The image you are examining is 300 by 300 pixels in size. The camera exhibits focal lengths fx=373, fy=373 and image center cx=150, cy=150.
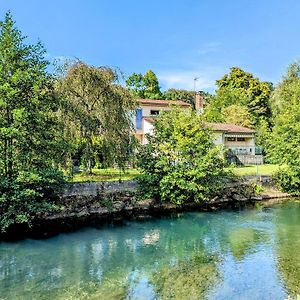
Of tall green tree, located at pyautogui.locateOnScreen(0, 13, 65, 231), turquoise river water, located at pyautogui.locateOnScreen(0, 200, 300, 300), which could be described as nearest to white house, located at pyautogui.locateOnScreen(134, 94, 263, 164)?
turquoise river water, located at pyautogui.locateOnScreen(0, 200, 300, 300)

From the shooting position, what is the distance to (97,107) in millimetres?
21781

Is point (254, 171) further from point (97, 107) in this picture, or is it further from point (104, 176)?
point (97, 107)

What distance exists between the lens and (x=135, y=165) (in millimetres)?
22141

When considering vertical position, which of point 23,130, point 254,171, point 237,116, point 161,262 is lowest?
point 161,262

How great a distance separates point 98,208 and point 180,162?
17.9 ft

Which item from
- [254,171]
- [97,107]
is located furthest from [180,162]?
[254,171]

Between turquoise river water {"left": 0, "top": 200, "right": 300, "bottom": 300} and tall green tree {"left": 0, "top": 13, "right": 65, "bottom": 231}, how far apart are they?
1.86 m

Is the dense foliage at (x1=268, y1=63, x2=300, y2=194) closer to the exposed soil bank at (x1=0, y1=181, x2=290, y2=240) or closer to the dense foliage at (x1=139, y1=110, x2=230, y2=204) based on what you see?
the exposed soil bank at (x1=0, y1=181, x2=290, y2=240)

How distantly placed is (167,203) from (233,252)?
857 cm

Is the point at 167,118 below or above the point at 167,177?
above

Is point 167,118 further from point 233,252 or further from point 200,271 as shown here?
point 200,271

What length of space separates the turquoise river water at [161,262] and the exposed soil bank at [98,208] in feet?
3.99

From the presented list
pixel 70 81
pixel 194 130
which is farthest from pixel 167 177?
pixel 70 81

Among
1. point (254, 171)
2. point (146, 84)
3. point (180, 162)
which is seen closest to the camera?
point (180, 162)
